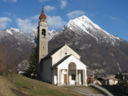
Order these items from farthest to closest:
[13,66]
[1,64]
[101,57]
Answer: [101,57], [13,66], [1,64]

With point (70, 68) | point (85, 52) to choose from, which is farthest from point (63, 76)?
point (85, 52)

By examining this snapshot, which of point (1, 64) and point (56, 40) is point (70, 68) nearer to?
point (1, 64)

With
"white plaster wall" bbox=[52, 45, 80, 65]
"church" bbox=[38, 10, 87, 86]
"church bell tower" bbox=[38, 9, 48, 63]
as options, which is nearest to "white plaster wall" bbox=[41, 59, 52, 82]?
"church" bbox=[38, 10, 87, 86]

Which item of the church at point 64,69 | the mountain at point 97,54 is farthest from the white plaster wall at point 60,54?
the mountain at point 97,54

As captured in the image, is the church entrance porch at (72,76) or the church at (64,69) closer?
the church at (64,69)

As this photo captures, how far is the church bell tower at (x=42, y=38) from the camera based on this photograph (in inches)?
2015

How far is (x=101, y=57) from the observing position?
6619 inches

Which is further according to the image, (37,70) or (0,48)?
(37,70)

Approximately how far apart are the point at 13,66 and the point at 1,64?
252 cm

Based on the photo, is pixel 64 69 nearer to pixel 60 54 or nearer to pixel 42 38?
pixel 60 54

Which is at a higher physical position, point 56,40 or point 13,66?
point 56,40

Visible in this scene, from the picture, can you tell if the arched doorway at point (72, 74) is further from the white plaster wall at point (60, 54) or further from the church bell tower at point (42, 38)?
the church bell tower at point (42, 38)

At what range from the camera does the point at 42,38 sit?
51938 millimetres

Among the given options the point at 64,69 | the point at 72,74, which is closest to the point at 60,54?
the point at 64,69
